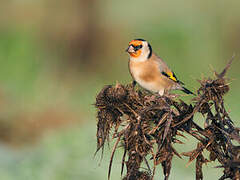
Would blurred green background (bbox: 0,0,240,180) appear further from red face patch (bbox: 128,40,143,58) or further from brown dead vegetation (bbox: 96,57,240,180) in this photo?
brown dead vegetation (bbox: 96,57,240,180)

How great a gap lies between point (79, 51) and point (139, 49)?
35.1 feet

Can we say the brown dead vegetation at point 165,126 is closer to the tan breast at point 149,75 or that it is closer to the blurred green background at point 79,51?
the tan breast at point 149,75

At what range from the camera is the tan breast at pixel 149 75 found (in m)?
7.34

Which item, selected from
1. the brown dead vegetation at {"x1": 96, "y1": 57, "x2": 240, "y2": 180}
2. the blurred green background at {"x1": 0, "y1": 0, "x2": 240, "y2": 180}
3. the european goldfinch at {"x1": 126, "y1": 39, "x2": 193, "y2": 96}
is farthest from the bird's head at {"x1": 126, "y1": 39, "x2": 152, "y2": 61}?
the blurred green background at {"x1": 0, "y1": 0, "x2": 240, "y2": 180}

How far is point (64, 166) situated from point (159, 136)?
18.8ft

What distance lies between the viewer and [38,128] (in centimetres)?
1465

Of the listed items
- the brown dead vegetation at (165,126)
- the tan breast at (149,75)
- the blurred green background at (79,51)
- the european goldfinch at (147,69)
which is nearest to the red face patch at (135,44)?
the european goldfinch at (147,69)

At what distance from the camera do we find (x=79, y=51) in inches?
709

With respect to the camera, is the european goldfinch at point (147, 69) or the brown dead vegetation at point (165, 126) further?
the european goldfinch at point (147, 69)

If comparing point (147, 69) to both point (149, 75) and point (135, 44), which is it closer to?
point (149, 75)

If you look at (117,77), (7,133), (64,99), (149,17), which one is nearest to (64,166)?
(7,133)

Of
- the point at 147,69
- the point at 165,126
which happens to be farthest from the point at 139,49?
the point at 165,126

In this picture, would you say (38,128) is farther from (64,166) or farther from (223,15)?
(223,15)

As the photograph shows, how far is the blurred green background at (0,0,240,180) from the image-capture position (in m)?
15.5
